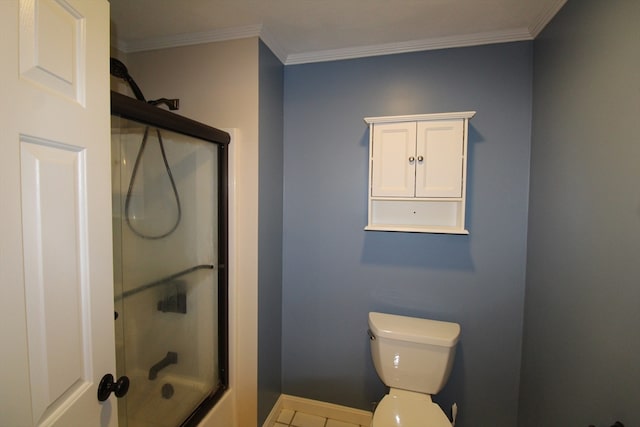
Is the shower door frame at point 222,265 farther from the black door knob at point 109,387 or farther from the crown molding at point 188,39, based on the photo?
the black door knob at point 109,387

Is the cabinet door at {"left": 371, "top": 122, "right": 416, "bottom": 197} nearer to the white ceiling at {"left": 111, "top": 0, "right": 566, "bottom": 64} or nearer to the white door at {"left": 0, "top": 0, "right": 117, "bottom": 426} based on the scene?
the white ceiling at {"left": 111, "top": 0, "right": 566, "bottom": 64}

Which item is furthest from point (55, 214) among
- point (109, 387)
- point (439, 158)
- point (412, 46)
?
point (412, 46)

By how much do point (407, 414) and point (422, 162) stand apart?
4.08 ft

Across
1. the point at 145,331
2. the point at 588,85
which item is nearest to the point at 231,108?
the point at 145,331

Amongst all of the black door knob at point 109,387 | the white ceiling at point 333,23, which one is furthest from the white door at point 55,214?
the white ceiling at point 333,23

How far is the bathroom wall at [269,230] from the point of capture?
5.39 ft

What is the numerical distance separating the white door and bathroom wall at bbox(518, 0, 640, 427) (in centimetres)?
153

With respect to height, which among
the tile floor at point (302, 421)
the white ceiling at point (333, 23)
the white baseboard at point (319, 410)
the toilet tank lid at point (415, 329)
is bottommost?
the tile floor at point (302, 421)

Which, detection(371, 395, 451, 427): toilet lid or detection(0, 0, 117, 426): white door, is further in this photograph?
detection(371, 395, 451, 427): toilet lid

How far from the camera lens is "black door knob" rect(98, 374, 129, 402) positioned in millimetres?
781

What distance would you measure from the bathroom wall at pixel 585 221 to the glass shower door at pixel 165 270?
1.65 m

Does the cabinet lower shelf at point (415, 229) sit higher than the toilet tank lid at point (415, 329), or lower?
higher

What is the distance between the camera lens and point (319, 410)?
1.89 m

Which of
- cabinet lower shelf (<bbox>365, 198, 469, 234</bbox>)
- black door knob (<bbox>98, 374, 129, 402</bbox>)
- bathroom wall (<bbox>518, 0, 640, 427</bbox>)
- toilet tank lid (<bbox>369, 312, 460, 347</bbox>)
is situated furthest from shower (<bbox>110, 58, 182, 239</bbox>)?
bathroom wall (<bbox>518, 0, 640, 427</bbox>)
